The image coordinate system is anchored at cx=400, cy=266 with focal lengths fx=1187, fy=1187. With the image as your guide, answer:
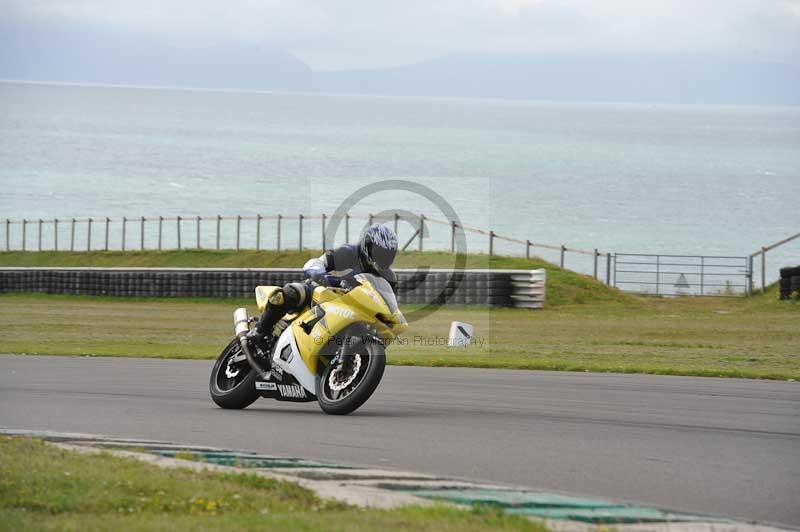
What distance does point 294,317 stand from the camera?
11.1 m

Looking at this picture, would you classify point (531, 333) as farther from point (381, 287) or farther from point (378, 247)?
point (378, 247)

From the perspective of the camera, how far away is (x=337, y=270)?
10633 mm

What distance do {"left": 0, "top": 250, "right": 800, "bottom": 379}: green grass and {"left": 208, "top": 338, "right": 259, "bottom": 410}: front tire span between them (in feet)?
19.2

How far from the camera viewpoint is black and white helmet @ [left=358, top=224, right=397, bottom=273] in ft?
33.5

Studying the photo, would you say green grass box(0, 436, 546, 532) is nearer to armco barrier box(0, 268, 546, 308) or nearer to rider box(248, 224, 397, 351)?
rider box(248, 224, 397, 351)

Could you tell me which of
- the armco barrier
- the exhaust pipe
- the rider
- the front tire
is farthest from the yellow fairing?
the armco barrier

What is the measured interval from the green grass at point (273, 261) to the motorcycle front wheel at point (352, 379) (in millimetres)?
23432

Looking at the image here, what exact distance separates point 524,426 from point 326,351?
6.14ft

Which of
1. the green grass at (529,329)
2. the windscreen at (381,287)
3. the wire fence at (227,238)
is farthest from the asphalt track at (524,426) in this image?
the wire fence at (227,238)

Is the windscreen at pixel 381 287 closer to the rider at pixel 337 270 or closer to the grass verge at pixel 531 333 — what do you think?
the rider at pixel 337 270

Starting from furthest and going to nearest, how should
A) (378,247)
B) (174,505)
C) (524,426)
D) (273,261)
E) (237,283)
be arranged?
1. (273,261)
2. (237,283)
3. (378,247)
4. (524,426)
5. (174,505)

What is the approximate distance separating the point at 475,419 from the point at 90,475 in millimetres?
4184

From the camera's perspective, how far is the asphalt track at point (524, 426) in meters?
7.69

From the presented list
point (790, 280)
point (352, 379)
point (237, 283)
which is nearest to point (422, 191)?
point (237, 283)
